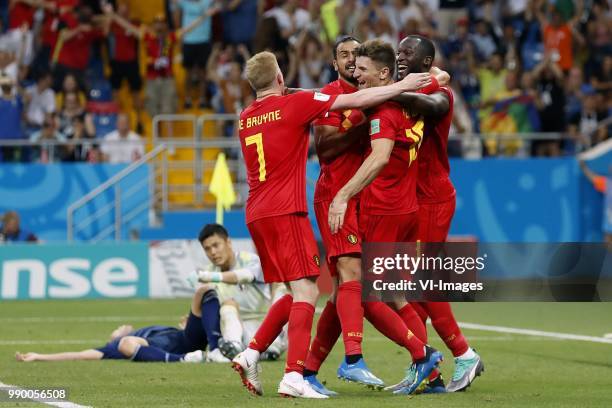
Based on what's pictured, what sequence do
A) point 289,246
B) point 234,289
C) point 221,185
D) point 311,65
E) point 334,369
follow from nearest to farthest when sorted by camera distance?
1. point 289,246
2. point 334,369
3. point 234,289
4. point 221,185
5. point 311,65

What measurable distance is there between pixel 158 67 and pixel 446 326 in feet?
48.7

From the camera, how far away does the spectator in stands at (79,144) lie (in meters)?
22.7

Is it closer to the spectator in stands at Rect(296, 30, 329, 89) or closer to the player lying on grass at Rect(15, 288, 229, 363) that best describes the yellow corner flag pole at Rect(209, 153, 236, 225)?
the spectator in stands at Rect(296, 30, 329, 89)

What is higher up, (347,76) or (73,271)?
(347,76)

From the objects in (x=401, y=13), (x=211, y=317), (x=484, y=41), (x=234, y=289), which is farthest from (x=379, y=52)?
(x=484, y=41)

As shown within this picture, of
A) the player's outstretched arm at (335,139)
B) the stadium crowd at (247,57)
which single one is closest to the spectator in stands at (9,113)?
the stadium crowd at (247,57)

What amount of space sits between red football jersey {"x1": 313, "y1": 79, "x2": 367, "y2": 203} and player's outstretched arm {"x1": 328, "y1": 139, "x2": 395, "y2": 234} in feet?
1.11

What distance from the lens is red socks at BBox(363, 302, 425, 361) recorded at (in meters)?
9.33

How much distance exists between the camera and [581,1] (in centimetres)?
2531

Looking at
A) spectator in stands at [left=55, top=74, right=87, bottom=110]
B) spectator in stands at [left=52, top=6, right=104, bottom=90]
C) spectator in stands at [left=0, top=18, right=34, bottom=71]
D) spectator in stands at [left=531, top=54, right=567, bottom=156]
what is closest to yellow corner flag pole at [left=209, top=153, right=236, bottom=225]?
spectator in stands at [left=55, top=74, right=87, bottom=110]

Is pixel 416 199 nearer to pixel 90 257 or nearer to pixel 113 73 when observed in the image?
pixel 90 257

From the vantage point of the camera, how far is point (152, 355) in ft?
40.3

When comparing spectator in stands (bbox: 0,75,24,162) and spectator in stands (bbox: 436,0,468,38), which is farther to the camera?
spectator in stands (bbox: 436,0,468,38)

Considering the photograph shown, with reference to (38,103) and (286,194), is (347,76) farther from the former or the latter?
(38,103)
